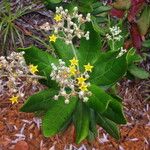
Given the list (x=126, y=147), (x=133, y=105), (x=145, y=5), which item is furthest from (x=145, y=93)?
(x=145, y=5)

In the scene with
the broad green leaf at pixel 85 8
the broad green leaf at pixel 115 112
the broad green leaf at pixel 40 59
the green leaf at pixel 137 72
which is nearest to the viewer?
the broad green leaf at pixel 115 112

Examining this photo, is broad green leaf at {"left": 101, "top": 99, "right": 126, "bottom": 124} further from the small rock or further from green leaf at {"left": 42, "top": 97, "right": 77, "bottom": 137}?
the small rock

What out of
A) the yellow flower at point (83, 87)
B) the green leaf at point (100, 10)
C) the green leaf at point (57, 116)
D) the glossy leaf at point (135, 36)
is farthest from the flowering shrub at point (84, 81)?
the green leaf at point (100, 10)

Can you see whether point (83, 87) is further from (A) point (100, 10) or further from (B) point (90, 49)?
(A) point (100, 10)

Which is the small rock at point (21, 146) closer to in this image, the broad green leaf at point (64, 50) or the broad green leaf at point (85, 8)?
the broad green leaf at point (64, 50)

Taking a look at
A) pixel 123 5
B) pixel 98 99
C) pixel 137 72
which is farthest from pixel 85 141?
pixel 123 5

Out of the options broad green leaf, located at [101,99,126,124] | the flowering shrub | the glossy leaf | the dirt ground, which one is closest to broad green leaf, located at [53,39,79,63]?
the flowering shrub

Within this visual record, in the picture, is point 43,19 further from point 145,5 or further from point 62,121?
point 62,121
